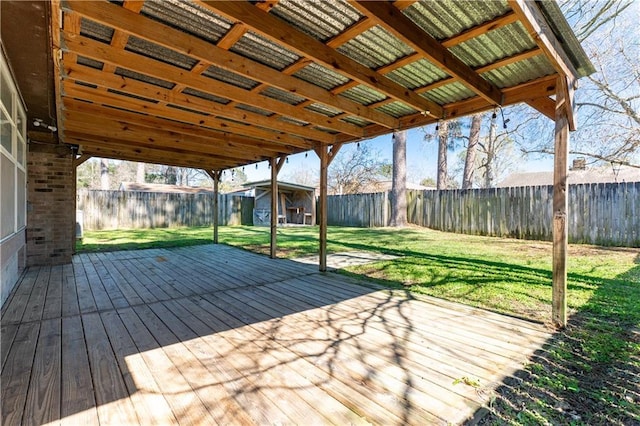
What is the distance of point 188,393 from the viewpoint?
1.72 metres

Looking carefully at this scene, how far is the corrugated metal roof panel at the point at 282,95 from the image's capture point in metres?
3.32

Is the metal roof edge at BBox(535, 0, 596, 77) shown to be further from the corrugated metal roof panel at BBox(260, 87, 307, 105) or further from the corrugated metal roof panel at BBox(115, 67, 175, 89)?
the corrugated metal roof panel at BBox(115, 67, 175, 89)

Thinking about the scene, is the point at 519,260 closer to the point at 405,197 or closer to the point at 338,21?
the point at 338,21

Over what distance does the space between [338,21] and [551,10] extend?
1.46 m

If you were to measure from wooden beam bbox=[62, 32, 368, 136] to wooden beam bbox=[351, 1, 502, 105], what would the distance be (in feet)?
5.90

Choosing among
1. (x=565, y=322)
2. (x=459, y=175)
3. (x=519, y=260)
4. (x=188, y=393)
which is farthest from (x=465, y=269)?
(x=459, y=175)

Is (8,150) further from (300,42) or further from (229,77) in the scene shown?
(300,42)

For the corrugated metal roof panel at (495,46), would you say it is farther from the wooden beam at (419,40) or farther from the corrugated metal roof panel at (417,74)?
the corrugated metal roof panel at (417,74)

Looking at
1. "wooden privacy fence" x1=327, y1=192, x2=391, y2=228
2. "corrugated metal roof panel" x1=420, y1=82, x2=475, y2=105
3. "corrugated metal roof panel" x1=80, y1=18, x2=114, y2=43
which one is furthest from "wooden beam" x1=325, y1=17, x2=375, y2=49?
"wooden privacy fence" x1=327, y1=192, x2=391, y2=228

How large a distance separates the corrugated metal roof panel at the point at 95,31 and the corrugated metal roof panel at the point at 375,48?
1789mm

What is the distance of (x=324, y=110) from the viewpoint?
12.9ft

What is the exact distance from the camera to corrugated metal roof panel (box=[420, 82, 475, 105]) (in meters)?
3.24

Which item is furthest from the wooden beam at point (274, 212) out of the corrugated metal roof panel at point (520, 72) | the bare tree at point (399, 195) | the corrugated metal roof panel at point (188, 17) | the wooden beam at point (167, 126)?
the bare tree at point (399, 195)

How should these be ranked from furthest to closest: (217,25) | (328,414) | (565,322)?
(565,322) < (217,25) < (328,414)
